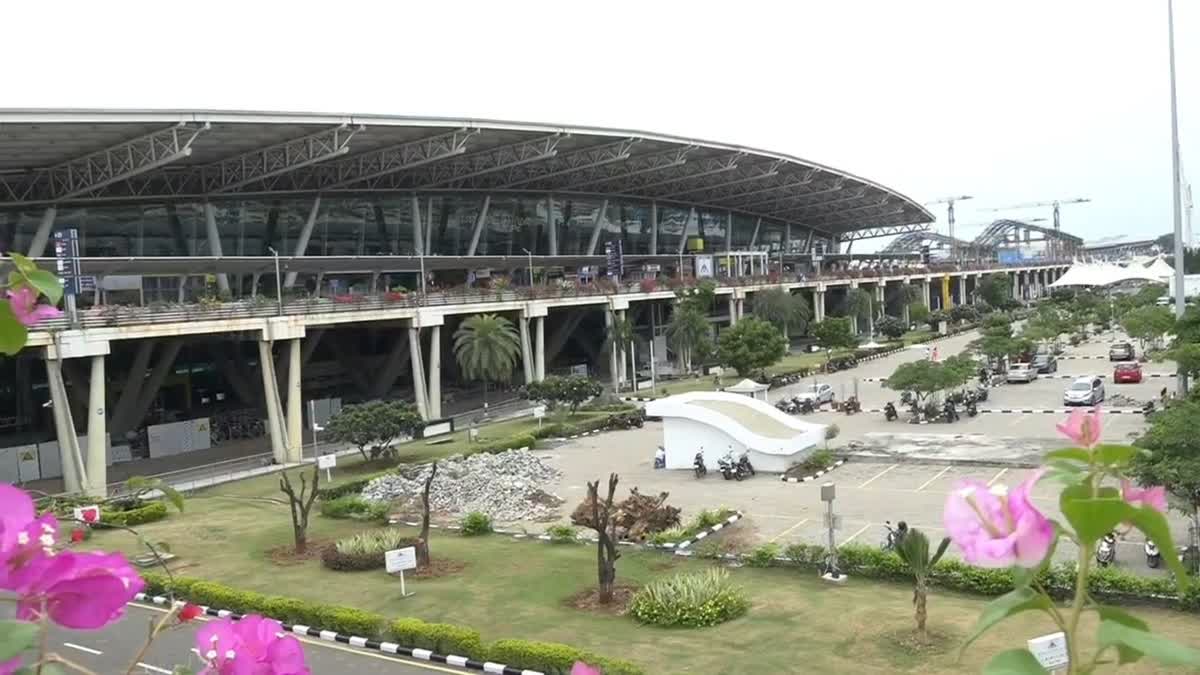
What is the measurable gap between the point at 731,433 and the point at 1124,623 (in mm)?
30298

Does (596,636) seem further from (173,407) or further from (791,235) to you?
(791,235)

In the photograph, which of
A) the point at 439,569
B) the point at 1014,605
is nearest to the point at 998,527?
the point at 1014,605

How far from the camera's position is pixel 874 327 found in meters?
84.2

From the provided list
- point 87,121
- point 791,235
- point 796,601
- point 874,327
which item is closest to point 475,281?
point 87,121

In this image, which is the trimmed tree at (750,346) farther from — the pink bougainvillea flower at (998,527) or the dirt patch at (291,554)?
the pink bougainvillea flower at (998,527)

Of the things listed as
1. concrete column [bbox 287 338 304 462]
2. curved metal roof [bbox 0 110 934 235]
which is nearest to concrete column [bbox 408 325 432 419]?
concrete column [bbox 287 338 304 462]

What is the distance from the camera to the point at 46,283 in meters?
2.15

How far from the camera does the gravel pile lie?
27828mm

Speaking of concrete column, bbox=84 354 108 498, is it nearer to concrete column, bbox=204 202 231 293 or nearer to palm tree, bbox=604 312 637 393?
concrete column, bbox=204 202 231 293

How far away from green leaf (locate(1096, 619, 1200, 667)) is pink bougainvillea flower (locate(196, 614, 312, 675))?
1.46m

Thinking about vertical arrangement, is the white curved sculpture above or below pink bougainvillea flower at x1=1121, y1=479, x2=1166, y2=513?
below

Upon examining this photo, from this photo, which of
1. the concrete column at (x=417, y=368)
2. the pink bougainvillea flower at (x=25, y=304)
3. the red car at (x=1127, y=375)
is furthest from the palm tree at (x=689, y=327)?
the pink bougainvillea flower at (x=25, y=304)

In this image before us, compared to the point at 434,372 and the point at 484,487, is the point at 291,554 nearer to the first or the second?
the point at 484,487

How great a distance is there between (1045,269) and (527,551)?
136 metres
